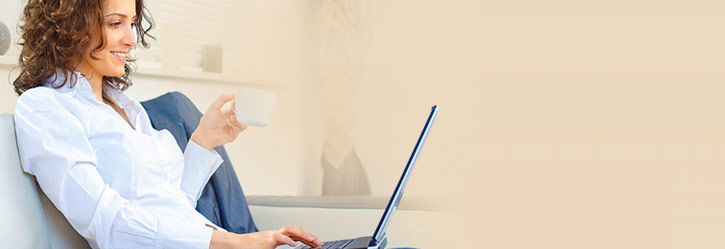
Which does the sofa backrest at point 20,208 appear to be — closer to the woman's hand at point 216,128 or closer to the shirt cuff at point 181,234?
the shirt cuff at point 181,234

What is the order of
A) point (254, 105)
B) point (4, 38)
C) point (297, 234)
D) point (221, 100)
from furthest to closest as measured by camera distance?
1. point (4, 38)
2. point (221, 100)
3. point (254, 105)
4. point (297, 234)

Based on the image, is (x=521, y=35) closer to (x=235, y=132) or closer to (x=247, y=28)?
(x=235, y=132)

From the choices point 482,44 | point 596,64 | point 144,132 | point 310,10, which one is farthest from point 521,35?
point 310,10

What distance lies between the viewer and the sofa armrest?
4.60 feet

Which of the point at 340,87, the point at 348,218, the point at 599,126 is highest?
the point at 340,87

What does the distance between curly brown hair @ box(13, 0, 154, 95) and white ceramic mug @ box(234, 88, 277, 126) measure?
0.25 m

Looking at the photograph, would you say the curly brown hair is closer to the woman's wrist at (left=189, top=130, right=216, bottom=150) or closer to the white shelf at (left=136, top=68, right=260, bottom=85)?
the woman's wrist at (left=189, top=130, right=216, bottom=150)

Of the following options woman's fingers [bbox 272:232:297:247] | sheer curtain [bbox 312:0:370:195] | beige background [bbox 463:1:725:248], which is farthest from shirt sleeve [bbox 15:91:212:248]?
sheer curtain [bbox 312:0:370:195]

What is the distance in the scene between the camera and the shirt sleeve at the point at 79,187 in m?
0.91

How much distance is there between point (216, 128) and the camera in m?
1.28

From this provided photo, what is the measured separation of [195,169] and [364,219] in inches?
15.5

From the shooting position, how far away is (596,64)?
5.43ft

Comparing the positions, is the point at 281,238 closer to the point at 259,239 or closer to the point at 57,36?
the point at 259,239

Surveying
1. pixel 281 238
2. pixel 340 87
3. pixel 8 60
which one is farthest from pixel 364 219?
pixel 340 87
